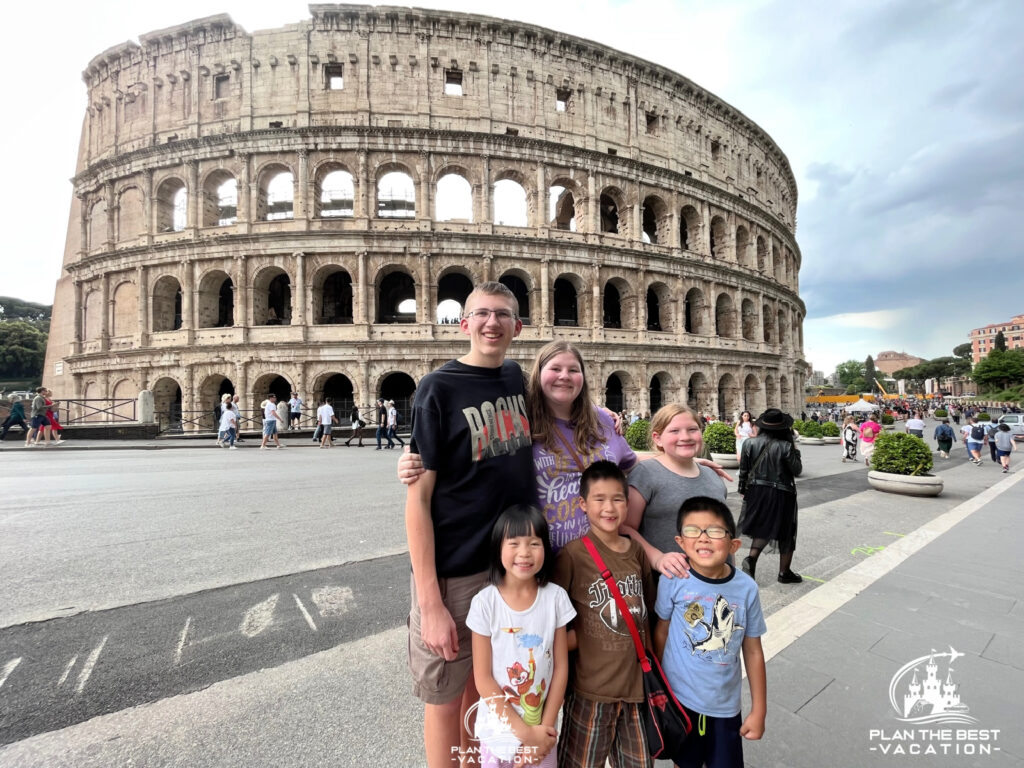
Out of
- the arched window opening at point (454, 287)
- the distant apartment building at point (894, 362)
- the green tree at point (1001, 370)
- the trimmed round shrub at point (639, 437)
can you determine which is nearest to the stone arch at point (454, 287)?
the arched window opening at point (454, 287)

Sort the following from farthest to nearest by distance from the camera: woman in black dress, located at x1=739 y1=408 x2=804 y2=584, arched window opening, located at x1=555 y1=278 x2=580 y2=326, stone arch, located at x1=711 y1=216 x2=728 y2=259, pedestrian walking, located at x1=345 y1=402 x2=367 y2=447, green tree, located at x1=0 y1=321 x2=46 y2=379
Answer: green tree, located at x1=0 y1=321 x2=46 y2=379
stone arch, located at x1=711 y1=216 x2=728 y2=259
arched window opening, located at x1=555 y1=278 x2=580 y2=326
pedestrian walking, located at x1=345 y1=402 x2=367 y2=447
woman in black dress, located at x1=739 y1=408 x2=804 y2=584

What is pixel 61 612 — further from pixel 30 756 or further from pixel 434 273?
pixel 434 273

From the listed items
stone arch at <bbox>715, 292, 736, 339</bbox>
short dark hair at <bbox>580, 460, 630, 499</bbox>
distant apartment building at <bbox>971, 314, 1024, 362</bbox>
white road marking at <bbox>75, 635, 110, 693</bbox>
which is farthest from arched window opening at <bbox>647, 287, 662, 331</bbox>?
distant apartment building at <bbox>971, 314, 1024, 362</bbox>

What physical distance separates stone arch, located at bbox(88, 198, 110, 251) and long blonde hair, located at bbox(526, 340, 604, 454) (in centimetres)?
3151

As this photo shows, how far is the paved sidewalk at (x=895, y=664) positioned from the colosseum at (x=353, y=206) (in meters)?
17.8

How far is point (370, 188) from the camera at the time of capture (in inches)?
816

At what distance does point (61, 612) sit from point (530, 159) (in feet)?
76.7

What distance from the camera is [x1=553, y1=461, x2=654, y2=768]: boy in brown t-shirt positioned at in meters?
1.71

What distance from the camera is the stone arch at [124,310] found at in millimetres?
21656

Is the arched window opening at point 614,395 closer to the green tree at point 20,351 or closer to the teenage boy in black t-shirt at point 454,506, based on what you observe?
the teenage boy in black t-shirt at point 454,506

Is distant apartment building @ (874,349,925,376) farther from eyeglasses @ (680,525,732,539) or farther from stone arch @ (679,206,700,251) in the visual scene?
eyeglasses @ (680,525,732,539)

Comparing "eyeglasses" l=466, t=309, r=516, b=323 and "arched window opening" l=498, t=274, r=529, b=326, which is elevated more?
"arched window opening" l=498, t=274, r=529, b=326

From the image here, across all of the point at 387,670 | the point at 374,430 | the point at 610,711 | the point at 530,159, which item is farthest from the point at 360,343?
the point at 610,711

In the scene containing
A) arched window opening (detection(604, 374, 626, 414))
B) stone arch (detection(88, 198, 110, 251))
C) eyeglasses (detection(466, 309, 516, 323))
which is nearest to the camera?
eyeglasses (detection(466, 309, 516, 323))
